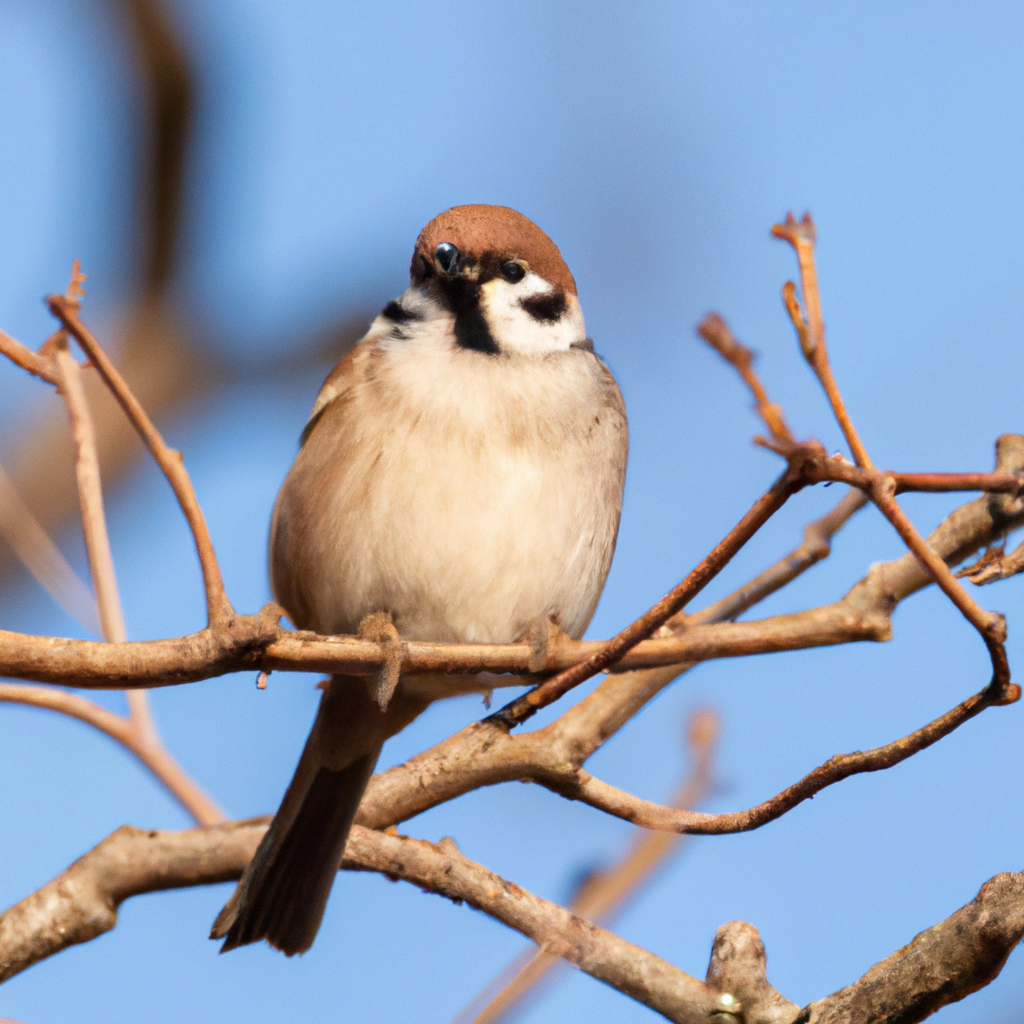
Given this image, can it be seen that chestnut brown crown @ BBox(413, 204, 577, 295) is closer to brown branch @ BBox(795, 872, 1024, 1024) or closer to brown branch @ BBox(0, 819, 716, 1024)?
brown branch @ BBox(0, 819, 716, 1024)

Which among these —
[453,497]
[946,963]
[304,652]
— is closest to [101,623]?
[304,652]

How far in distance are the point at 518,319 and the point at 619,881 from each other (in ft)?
4.00

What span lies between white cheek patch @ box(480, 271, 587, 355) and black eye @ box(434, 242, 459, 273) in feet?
0.27

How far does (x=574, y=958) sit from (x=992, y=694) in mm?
904

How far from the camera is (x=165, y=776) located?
2.50m

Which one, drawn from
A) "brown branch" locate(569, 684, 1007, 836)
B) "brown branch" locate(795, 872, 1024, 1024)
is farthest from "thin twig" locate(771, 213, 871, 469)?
"brown branch" locate(795, 872, 1024, 1024)

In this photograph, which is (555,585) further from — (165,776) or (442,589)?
(165,776)

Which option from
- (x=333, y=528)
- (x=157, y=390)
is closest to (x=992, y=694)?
(x=333, y=528)

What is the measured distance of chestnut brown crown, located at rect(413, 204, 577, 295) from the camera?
2.76 metres

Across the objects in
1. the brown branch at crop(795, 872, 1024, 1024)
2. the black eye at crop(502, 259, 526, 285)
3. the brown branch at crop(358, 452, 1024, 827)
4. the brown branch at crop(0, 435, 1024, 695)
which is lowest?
the brown branch at crop(795, 872, 1024, 1024)

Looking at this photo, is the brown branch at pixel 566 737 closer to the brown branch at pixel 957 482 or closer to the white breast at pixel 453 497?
the white breast at pixel 453 497

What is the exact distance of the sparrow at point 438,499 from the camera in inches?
103

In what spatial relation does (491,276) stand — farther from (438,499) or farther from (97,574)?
(97,574)

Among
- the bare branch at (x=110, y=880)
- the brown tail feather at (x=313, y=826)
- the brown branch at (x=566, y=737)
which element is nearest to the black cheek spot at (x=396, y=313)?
the brown tail feather at (x=313, y=826)
